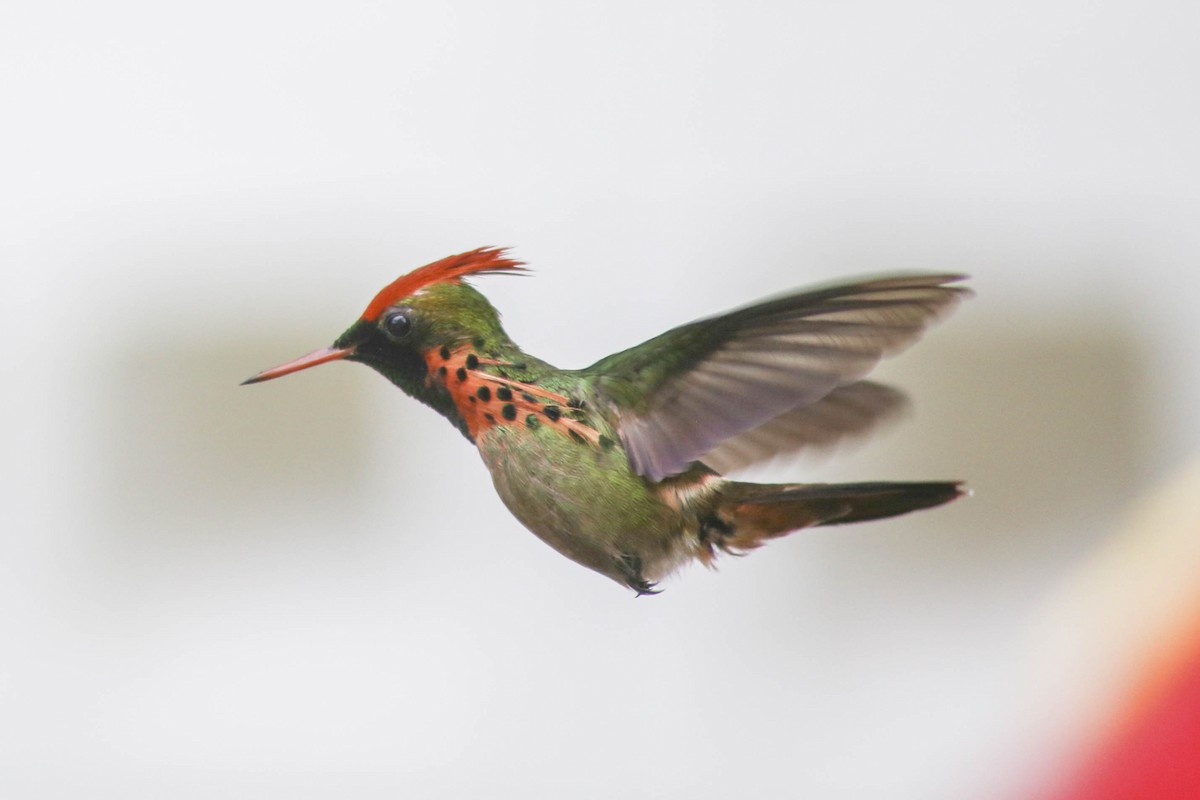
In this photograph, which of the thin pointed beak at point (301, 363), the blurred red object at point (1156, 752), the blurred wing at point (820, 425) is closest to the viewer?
the thin pointed beak at point (301, 363)

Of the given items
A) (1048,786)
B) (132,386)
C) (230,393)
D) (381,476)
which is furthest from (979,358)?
(1048,786)

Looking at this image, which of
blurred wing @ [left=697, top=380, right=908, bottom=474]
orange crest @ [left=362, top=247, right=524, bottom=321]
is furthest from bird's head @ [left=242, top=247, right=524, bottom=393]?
blurred wing @ [left=697, top=380, right=908, bottom=474]

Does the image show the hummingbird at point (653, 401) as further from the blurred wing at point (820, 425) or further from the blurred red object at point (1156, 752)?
the blurred red object at point (1156, 752)

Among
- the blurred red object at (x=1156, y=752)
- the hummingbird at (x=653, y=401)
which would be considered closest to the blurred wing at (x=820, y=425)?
the hummingbird at (x=653, y=401)

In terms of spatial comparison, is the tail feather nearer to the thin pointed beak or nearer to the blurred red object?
the thin pointed beak

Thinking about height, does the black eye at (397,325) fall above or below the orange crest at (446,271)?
below

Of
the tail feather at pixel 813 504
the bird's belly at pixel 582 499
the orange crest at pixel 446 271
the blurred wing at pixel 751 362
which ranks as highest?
the orange crest at pixel 446 271

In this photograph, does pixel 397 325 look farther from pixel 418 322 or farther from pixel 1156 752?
pixel 1156 752

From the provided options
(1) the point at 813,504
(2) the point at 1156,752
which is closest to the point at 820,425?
(1) the point at 813,504
